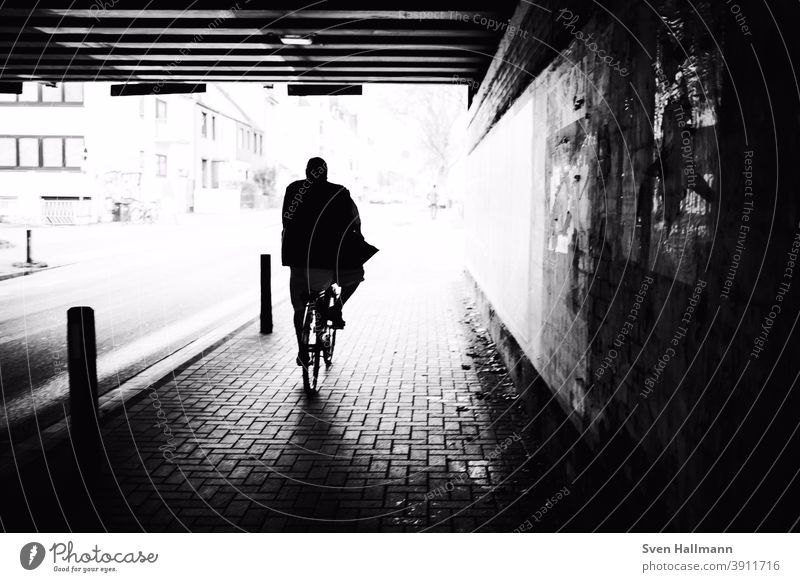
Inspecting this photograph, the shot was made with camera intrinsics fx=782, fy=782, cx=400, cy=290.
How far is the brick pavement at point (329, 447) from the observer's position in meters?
4.37

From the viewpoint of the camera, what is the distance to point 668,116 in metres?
3.08

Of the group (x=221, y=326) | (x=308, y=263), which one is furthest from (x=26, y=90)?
(x=308, y=263)

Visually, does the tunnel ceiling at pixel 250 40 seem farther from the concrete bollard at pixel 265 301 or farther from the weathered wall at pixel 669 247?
the weathered wall at pixel 669 247

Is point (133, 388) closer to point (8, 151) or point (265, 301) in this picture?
point (265, 301)

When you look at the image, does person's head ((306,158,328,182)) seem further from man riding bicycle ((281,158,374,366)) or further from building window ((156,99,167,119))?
building window ((156,99,167,119))

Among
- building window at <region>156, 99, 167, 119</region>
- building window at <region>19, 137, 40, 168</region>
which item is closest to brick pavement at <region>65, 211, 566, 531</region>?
building window at <region>19, 137, 40, 168</region>

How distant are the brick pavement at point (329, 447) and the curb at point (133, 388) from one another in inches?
5.9

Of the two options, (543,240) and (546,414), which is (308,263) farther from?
(546,414)

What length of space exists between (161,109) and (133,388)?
4086 cm

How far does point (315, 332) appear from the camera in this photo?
294 inches

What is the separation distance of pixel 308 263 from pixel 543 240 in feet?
7.75

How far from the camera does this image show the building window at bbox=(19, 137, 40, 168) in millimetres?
39250
